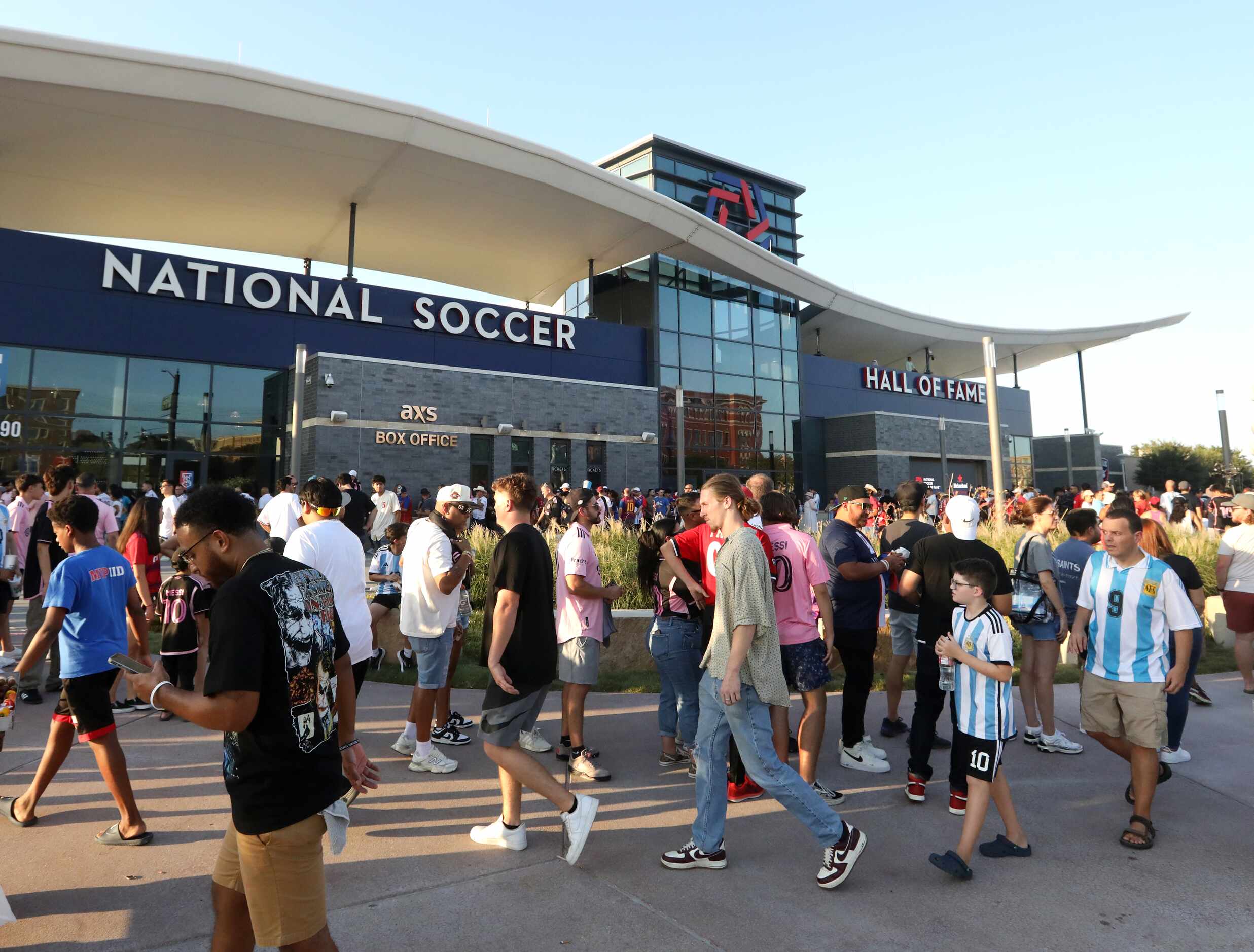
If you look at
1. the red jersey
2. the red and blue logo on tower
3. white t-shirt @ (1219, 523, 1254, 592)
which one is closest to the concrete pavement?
the red jersey

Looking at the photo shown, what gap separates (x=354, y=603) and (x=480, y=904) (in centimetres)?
188

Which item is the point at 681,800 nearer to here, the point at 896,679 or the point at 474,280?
the point at 896,679

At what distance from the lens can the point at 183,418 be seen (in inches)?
757

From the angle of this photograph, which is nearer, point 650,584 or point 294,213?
point 650,584

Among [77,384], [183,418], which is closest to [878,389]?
[183,418]

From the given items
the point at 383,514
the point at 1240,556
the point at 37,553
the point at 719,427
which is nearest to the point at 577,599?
the point at 37,553

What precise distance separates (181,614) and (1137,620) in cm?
638

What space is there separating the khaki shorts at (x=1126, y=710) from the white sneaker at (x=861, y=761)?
1.32 metres

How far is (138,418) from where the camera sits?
1870cm

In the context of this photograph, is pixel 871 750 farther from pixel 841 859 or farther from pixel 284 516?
pixel 284 516

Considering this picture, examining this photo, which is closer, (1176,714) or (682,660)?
(1176,714)

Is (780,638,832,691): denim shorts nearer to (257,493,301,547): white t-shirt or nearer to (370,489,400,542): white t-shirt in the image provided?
(257,493,301,547): white t-shirt

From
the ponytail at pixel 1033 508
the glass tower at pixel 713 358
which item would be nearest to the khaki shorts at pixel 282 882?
the ponytail at pixel 1033 508

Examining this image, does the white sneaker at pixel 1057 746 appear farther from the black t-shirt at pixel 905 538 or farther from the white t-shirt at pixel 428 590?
the white t-shirt at pixel 428 590
